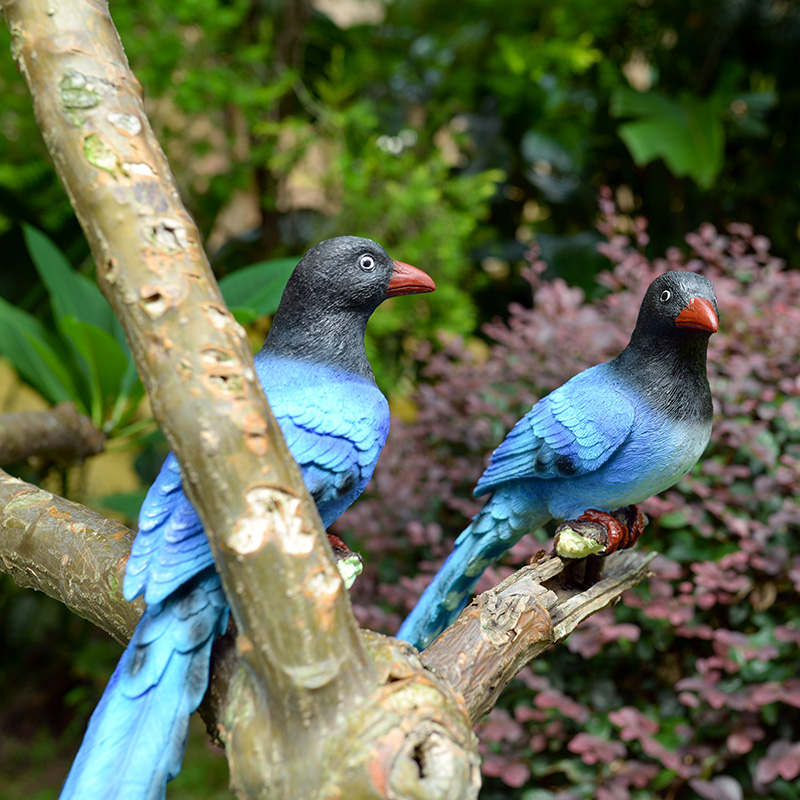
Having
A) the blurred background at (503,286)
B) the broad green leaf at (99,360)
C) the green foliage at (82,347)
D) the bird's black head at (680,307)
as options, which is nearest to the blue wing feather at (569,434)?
the bird's black head at (680,307)

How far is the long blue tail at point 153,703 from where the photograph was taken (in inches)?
33.0

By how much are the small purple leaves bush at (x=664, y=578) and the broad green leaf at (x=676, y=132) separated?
0.94 meters

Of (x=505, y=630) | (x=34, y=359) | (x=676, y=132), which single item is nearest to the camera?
(x=505, y=630)

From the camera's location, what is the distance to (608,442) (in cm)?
122

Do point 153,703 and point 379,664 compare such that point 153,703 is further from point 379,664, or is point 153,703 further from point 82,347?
point 82,347

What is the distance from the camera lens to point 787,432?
5.94 feet

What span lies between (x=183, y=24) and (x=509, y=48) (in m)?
1.24

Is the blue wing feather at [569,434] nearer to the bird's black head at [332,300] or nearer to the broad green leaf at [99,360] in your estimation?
the bird's black head at [332,300]

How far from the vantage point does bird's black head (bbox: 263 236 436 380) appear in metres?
1.16

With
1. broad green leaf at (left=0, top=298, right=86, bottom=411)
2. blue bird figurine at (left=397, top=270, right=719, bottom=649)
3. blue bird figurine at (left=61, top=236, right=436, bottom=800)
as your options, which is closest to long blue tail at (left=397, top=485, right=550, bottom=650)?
blue bird figurine at (left=397, top=270, right=719, bottom=649)

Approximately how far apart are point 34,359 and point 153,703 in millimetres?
1618

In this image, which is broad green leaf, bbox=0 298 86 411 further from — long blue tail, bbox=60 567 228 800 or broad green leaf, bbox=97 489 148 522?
long blue tail, bbox=60 567 228 800

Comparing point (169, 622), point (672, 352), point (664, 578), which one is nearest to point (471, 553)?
point (672, 352)

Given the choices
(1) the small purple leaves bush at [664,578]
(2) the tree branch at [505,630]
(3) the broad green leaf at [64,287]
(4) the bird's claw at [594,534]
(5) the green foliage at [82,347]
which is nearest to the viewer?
(2) the tree branch at [505,630]
